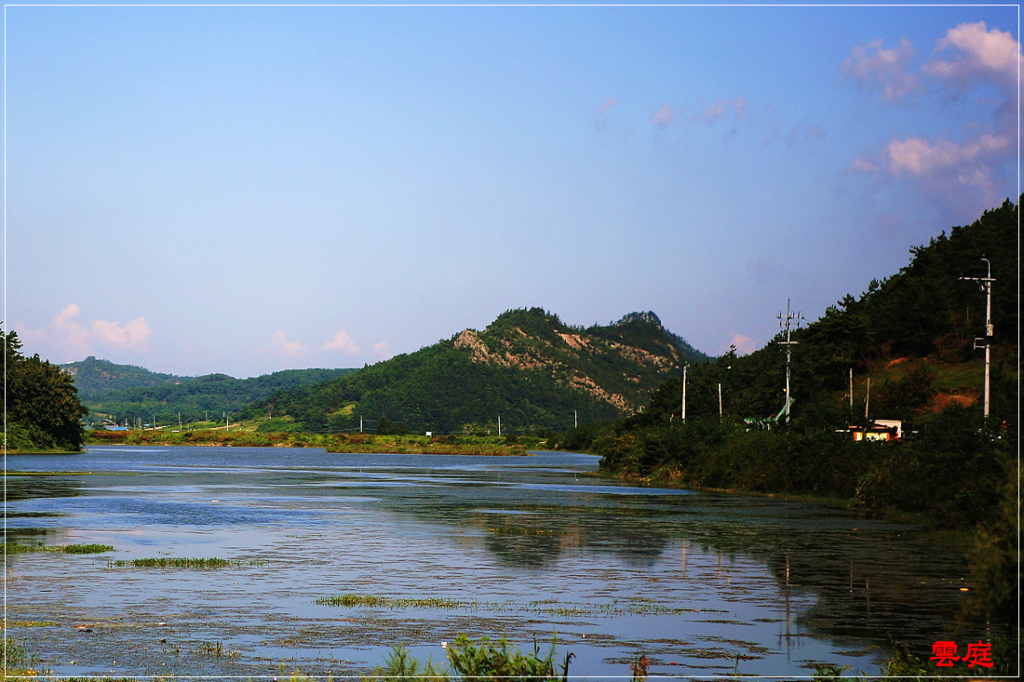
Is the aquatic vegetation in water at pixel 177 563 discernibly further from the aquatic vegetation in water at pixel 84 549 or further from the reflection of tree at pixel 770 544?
the reflection of tree at pixel 770 544

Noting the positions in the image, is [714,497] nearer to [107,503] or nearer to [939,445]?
[939,445]

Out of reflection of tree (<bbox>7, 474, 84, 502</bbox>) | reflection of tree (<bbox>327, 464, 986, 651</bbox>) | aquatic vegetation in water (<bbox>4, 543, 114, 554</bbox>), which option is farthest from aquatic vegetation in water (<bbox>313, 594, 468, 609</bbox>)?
reflection of tree (<bbox>7, 474, 84, 502</bbox>)

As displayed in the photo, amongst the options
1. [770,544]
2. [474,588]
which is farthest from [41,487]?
[770,544]

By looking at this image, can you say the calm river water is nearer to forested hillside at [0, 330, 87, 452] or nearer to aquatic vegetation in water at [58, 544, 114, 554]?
aquatic vegetation in water at [58, 544, 114, 554]

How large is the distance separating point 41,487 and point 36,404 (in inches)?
2367

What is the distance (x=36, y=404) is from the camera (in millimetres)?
115125

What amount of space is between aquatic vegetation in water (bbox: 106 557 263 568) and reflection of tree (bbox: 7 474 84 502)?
2652 centimetres

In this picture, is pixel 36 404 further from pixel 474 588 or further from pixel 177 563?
pixel 474 588

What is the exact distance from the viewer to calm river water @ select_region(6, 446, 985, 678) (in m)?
17.0

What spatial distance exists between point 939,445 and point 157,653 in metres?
34.5

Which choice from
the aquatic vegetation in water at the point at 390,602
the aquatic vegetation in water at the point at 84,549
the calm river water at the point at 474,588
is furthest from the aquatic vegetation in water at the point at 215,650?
the aquatic vegetation in water at the point at 84,549

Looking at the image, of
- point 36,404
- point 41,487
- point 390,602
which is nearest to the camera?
point 390,602

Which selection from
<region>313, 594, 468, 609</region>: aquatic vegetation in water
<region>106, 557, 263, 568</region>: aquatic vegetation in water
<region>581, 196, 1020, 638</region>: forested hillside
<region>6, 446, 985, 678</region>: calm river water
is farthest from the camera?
<region>581, 196, 1020, 638</region>: forested hillside

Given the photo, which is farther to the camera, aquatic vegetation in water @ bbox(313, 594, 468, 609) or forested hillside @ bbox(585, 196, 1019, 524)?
forested hillside @ bbox(585, 196, 1019, 524)
